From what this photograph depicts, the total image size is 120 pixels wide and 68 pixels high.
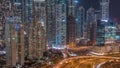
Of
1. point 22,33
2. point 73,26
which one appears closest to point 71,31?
point 73,26

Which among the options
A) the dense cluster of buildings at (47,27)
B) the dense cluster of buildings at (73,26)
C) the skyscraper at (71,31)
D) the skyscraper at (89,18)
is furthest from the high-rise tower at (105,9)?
the skyscraper at (71,31)

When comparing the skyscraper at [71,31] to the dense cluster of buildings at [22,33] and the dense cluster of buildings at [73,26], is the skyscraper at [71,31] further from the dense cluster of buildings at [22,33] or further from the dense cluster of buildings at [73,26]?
the dense cluster of buildings at [22,33]

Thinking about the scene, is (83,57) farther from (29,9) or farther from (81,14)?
(81,14)

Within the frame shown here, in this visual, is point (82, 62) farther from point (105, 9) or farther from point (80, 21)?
point (105, 9)

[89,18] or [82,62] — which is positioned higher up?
[89,18]

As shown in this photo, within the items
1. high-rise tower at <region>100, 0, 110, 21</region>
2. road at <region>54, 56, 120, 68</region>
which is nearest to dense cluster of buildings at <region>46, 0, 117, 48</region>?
high-rise tower at <region>100, 0, 110, 21</region>

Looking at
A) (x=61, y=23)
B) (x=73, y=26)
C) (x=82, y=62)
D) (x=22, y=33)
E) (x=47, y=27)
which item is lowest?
(x=82, y=62)
